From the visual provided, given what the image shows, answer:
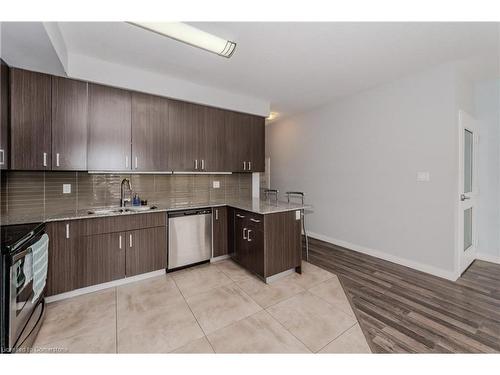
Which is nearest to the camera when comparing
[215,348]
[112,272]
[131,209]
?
[215,348]

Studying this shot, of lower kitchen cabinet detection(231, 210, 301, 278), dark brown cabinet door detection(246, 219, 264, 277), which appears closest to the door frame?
lower kitchen cabinet detection(231, 210, 301, 278)

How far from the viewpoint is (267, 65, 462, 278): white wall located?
263cm

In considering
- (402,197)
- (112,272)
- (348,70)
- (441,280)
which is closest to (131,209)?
(112,272)

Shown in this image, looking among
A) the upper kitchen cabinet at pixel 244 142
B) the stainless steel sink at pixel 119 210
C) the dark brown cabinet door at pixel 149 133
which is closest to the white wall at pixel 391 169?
the upper kitchen cabinet at pixel 244 142

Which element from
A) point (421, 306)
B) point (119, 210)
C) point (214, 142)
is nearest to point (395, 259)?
point (421, 306)

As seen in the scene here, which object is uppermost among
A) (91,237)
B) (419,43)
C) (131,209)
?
(419,43)

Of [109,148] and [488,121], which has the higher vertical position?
[488,121]

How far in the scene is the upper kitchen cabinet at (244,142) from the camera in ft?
11.4

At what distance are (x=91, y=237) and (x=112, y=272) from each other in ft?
1.52

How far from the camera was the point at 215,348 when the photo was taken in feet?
5.12

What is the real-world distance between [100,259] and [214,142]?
6.87ft

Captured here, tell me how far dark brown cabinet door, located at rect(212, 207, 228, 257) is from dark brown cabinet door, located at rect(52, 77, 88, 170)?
1674 millimetres

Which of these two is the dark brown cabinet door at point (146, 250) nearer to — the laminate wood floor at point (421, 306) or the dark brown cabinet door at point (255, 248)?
the dark brown cabinet door at point (255, 248)

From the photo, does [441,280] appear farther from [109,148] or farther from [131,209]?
[109,148]
